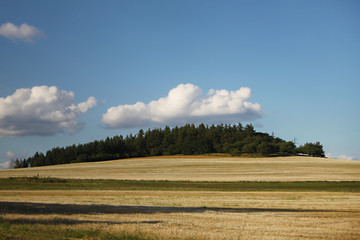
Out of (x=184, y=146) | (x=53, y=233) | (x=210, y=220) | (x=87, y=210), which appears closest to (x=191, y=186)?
(x=87, y=210)

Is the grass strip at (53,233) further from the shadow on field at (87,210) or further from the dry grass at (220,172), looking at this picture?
the dry grass at (220,172)

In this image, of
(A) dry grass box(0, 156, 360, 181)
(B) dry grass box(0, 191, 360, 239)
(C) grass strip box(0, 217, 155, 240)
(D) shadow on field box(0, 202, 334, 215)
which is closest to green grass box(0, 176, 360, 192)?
(A) dry grass box(0, 156, 360, 181)

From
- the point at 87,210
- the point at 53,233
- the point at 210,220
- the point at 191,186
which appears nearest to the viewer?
the point at 53,233

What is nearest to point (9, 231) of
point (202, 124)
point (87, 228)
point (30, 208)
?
point (87, 228)

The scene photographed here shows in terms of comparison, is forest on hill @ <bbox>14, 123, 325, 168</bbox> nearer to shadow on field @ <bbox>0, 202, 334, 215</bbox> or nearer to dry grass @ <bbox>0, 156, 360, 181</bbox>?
dry grass @ <bbox>0, 156, 360, 181</bbox>

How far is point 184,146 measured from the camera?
121062 mm

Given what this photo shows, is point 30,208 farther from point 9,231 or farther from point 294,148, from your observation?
Answer: point 294,148

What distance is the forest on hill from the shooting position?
113m

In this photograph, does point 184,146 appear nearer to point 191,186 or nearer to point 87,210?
Result: point 191,186

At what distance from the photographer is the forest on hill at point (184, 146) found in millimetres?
112875

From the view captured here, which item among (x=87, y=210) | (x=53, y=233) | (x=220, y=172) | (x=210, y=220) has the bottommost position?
(x=220, y=172)

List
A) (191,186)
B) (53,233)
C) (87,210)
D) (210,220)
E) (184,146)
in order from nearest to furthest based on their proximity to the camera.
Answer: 1. (53,233)
2. (210,220)
3. (87,210)
4. (191,186)
5. (184,146)

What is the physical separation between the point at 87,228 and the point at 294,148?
108855 mm

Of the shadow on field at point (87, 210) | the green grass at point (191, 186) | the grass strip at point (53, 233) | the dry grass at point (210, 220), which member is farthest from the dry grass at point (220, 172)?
the grass strip at point (53, 233)
